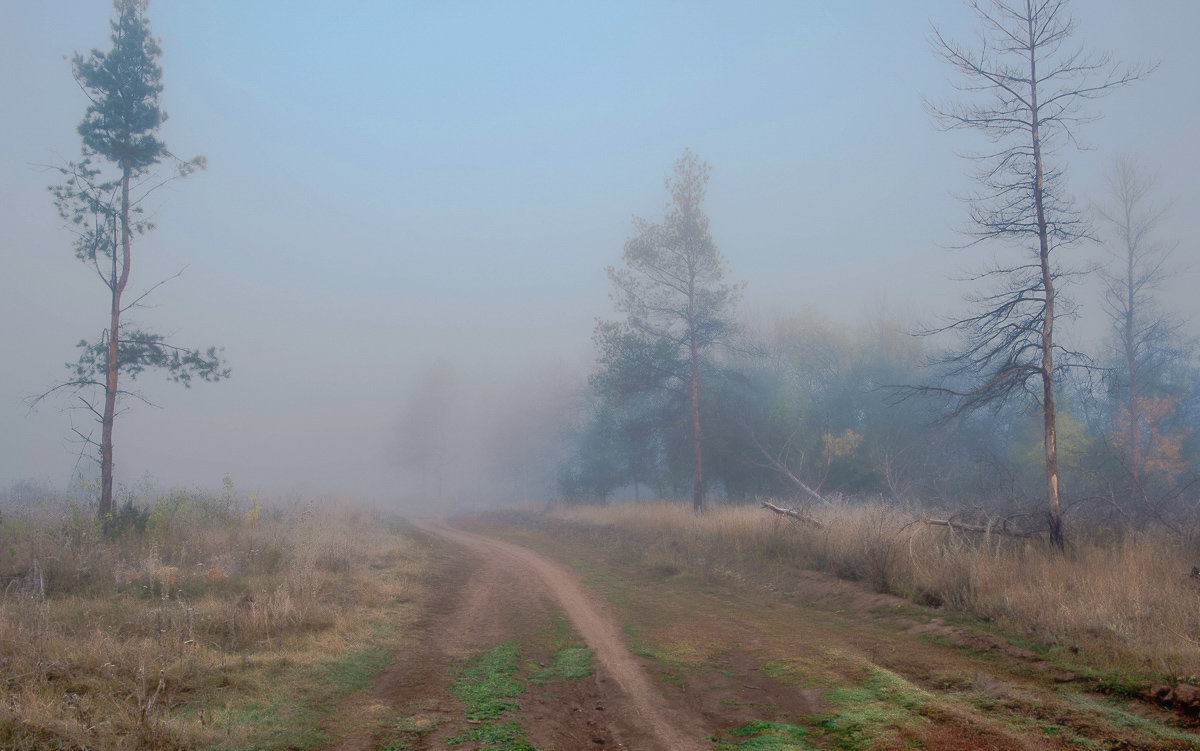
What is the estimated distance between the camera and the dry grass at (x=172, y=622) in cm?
471

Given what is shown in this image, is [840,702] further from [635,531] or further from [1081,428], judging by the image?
[1081,428]

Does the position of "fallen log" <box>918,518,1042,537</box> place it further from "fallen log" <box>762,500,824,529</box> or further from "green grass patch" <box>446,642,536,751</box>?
"green grass patch" <box>446,642,536,751</box>

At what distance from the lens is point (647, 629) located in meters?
9.22

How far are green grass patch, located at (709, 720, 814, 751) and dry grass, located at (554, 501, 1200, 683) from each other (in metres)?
3.64

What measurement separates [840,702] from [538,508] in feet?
112

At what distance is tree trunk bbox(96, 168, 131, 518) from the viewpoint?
523 inches

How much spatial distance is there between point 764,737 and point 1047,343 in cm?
982

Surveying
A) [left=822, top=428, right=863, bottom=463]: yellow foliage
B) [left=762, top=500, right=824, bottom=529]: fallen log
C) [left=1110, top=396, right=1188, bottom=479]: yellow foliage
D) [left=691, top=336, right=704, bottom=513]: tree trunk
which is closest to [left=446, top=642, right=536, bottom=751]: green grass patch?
[left=762, top=500, right=824, bottom=529]: fallen log

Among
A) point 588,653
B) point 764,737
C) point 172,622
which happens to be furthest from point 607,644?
point 172,622

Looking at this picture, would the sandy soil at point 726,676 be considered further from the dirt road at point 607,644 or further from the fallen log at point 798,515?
the fallen log at point 798,515

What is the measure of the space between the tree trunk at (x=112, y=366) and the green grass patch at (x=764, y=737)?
14.2 metres

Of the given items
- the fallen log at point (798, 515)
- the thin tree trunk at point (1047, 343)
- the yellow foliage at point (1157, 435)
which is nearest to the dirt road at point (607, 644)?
the fallen log at point (798, 515)

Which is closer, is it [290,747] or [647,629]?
[290,747]

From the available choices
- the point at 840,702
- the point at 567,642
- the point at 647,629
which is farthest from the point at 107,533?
the point at 840,702
